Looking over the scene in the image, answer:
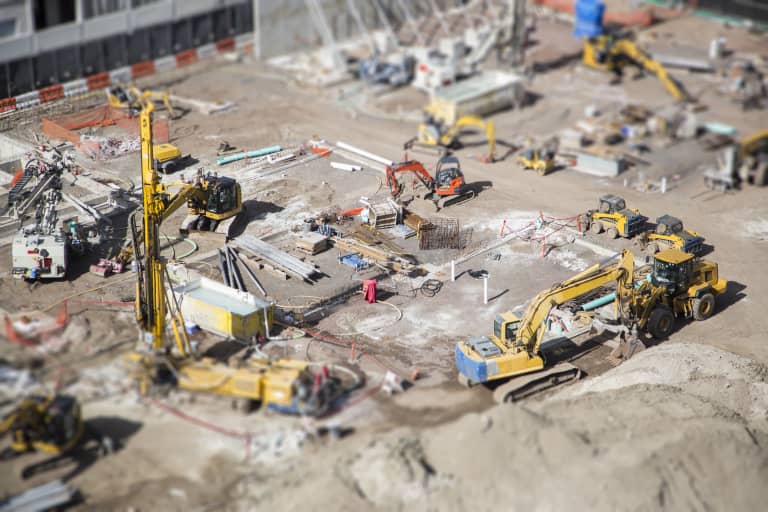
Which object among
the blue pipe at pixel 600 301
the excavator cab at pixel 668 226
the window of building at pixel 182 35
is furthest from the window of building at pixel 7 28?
the blue pipe at pixel 600 301

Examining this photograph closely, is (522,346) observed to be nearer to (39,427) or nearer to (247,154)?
(39,427)

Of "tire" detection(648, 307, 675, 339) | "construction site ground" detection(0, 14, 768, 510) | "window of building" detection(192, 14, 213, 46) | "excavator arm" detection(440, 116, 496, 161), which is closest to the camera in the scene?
"construction site ground" detection(0, 14, 768, 510)

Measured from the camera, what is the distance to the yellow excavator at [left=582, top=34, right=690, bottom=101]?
6594cm

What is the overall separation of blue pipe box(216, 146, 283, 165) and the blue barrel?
29607mm

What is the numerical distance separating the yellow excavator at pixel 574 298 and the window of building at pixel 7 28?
122 ft

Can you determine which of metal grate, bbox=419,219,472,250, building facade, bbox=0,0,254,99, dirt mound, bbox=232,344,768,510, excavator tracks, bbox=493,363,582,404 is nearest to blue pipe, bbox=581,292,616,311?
excavator tracks, bbox=493,363,582,404

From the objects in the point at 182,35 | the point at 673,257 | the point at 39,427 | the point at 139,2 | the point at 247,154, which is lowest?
the point at 39,427

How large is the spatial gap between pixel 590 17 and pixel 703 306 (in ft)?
125

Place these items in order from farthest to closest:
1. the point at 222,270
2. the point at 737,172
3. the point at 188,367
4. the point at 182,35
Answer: the point at 182,35 < the point at 737,172 < the point at 222,270 < the point at 188,367

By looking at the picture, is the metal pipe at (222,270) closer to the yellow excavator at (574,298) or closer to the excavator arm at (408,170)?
the yellow excavator at (574,298)

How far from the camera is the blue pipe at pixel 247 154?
4838 centimetres

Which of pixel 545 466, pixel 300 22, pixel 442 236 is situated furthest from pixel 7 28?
pixel 545 466

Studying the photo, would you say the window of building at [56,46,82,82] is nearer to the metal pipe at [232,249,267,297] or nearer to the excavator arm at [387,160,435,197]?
the excavator arm at [387,160,435,197]

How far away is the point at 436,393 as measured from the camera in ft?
105
